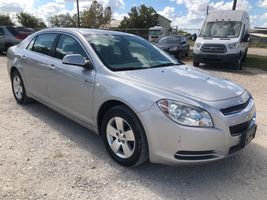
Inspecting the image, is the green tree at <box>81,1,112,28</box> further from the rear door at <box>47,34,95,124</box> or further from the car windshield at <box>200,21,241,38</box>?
the rear door at <box>47,34,95,124</box>

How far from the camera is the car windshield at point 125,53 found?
410 centimetres

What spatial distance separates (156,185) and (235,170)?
1.05 meters

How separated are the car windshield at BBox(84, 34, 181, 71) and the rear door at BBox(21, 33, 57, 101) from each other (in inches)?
38.7

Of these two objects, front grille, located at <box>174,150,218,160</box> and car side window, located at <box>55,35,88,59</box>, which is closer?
front grille, located at <box>174,150,218,160</box>

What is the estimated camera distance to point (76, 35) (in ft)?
14.7

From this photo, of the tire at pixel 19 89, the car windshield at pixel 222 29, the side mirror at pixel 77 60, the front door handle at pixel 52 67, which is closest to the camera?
the side mirror at pixel 77 60

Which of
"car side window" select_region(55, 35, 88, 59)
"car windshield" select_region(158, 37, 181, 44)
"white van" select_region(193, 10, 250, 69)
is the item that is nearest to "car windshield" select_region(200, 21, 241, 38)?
"white van" select_region(193, 10, 250, 69)

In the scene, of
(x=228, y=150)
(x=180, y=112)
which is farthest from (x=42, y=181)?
(x=228, y=150)

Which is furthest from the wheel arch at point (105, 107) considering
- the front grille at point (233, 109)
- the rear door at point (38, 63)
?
the rear door at point (38, 63)

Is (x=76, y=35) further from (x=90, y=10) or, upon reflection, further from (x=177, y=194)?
(x=90, y=10)

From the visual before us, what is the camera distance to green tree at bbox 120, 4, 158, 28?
5650cm

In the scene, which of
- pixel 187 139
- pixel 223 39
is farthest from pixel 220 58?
pixel 187 139

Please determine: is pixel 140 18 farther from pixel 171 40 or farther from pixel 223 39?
pixel 223 39

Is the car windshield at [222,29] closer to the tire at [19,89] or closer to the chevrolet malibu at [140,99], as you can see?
the chevrolet malibu at [140,99]
